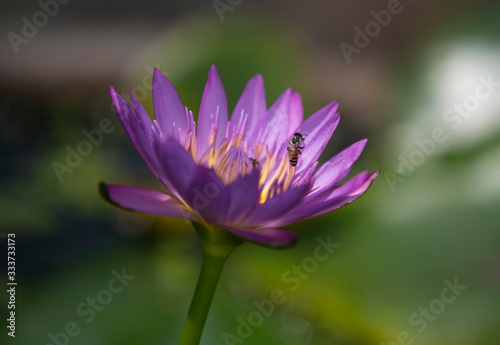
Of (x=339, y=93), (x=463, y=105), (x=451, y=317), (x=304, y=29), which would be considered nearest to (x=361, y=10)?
(x=304, y=29)

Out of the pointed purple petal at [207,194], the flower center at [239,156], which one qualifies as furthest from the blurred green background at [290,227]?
the pointed purple petal at [207,194]

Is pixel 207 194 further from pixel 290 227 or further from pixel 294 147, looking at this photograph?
pixel 290 227

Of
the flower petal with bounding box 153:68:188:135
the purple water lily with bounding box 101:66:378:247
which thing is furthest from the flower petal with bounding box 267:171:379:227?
the flower petal with bounding box 153:68:188:135

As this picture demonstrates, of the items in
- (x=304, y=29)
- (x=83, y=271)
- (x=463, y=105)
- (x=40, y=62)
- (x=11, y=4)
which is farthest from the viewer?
(x=304, y=29)

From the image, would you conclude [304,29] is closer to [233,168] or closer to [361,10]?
[361,10]

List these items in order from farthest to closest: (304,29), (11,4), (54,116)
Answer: (304,29) → (11,4) → (54,116)
